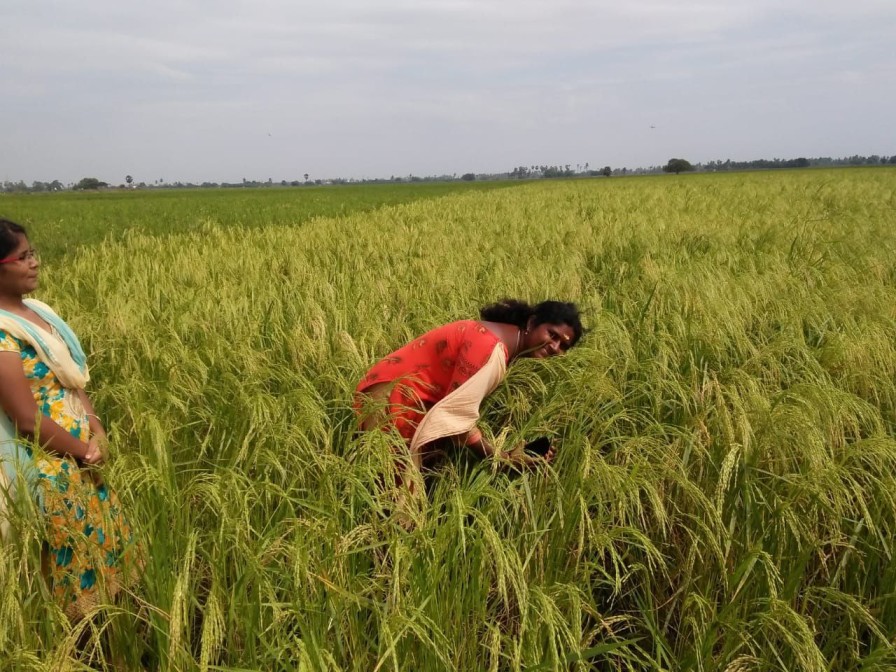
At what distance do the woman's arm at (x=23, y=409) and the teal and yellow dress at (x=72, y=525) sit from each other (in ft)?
0.16

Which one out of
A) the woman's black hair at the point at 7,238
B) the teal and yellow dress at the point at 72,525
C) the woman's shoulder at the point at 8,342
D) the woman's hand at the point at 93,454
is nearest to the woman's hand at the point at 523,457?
the teal and yellow dress at the point at 72,525

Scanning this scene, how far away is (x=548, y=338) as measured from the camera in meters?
2.29

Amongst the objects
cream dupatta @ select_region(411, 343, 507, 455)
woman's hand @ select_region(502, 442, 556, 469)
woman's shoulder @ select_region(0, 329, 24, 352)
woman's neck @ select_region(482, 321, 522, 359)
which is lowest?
woman's hand @ select_region(502, 442, 556, 469)

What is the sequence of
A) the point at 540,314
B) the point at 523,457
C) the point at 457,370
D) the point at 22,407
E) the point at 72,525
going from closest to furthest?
the point at 72,525, the point at 22,407, the point at 523,457, the point at 457,370, the point at 540,314

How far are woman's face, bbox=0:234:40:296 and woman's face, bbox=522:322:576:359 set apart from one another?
1.63 m

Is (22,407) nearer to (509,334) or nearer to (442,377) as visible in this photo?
(442,377)

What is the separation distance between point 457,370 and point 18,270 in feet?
4.58

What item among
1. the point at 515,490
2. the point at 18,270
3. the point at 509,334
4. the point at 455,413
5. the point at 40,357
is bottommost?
the point at 515,490

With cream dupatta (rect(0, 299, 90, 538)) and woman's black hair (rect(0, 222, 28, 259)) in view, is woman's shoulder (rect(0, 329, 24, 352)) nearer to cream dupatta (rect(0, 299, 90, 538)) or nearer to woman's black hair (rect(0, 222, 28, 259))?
cream dupatta (rect(0, 299, 90, 538))

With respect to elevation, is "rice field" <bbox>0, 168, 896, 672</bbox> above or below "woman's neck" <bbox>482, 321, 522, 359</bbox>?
below

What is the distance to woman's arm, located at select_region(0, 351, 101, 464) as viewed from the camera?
162 centimetres

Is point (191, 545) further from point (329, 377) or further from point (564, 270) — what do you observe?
point (564, 270)

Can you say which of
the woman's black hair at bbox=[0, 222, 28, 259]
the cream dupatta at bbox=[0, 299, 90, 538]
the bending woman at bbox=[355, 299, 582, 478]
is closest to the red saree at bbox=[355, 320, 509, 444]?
the bending woman at bbox=[355, 299, 582, 478]

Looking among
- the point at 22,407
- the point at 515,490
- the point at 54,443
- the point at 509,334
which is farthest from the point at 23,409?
the point at 509,334
